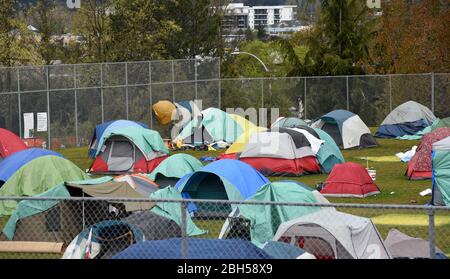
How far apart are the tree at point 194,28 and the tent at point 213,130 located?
18527mm

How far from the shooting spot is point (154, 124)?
37250 mm

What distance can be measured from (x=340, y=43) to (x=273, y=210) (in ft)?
115

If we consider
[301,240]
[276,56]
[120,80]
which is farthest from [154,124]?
[276,56]

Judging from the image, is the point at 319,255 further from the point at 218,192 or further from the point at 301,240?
the point at 218,192

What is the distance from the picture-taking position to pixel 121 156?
2756cm

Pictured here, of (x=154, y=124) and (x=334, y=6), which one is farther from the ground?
(x=334, y=6)

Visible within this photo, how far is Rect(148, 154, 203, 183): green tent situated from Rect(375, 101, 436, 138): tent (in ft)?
52.3

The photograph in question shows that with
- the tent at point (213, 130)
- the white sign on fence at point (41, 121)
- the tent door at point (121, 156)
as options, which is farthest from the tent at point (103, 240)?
the tent at point (213, 130)

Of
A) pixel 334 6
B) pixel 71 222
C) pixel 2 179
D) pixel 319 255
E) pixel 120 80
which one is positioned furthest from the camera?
pixel 334 6

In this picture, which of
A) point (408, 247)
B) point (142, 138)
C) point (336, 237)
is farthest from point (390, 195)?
point (336, 237)

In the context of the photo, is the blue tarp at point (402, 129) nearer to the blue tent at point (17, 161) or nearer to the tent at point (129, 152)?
the tent at point (129, 152)

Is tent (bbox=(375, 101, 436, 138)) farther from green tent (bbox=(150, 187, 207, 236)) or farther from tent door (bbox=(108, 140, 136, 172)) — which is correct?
green tent (bbox=(150, 187, 207, 236))
